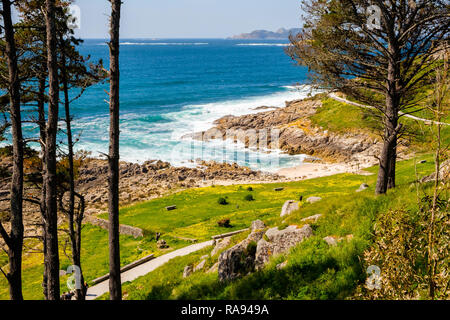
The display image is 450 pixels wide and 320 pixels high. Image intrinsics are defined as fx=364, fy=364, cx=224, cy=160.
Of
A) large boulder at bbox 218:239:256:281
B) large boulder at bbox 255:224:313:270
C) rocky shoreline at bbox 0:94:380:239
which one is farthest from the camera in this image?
rocky shoreline at bbox 0:94:380:239

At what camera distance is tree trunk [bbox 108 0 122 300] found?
32.2 ft

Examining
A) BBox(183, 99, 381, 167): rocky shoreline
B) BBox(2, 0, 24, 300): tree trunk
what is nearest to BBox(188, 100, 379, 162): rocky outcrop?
BBox(183, 99, 381, 167): rocky shoreline

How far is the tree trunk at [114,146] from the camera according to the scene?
9828 mm

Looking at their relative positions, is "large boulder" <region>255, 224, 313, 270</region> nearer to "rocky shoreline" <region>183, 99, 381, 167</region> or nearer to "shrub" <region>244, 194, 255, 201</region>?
"shrub" <region>244, 194, 255, 201</region>

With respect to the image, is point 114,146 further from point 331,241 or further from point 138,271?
point 138,271

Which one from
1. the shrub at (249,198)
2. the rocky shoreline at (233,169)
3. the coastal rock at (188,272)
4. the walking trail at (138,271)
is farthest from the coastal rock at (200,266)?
the rocky shoreline at (233,169)

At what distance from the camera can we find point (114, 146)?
1006cm

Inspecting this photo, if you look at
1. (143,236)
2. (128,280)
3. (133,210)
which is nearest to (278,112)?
(133,210)

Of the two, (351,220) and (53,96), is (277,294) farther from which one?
(53,96)

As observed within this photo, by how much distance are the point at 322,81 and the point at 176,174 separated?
35918 millimetres

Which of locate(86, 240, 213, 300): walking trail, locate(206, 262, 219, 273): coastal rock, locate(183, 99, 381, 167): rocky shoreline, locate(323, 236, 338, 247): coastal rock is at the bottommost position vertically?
locate(86, 240, 213, 300): walking trail

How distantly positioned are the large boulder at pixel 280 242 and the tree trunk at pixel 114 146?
4.35m

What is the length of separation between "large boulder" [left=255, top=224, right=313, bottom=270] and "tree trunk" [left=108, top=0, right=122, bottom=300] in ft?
14.3

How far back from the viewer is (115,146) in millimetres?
10086
